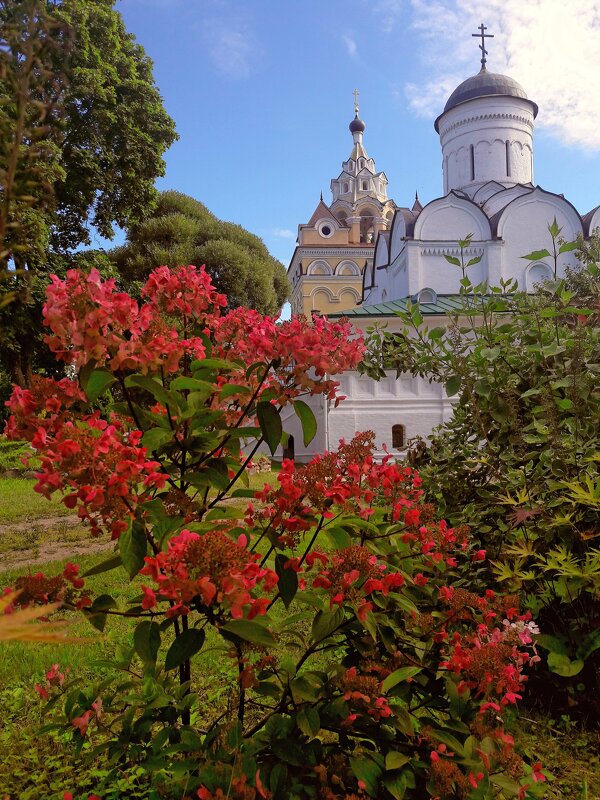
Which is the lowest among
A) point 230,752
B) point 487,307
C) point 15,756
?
point 15,756

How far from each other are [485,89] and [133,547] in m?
23.3

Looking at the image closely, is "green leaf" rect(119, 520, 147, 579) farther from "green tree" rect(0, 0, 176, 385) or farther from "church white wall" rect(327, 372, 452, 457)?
"church white wall" rect(327, 372, 452, 457)

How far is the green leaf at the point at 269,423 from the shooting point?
4.50 ft

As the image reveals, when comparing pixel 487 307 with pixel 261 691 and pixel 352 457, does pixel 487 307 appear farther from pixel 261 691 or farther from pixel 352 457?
pixel 261 691

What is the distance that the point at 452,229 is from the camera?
17578 millimetres

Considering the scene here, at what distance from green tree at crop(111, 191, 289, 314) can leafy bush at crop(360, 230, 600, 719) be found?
18183mm

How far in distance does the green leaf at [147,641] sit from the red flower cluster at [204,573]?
198mm

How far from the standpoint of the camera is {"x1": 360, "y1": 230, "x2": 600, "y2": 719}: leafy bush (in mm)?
2072

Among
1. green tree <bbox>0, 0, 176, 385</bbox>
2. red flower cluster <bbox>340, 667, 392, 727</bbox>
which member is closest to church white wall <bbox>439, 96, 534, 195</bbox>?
green tree <bbox>0, 0, 176, 385</bbox>

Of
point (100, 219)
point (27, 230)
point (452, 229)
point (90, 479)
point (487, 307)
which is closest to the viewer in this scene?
point (27, 230)

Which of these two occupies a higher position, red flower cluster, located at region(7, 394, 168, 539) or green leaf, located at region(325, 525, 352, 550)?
red flower cluster, located at region(7, 394, 168, 539)

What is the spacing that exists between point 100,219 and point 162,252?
5605mm

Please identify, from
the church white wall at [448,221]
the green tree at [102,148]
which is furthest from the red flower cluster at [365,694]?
the church white wall at [448,221]

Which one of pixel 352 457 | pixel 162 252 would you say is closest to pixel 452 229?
pixel 162 252
